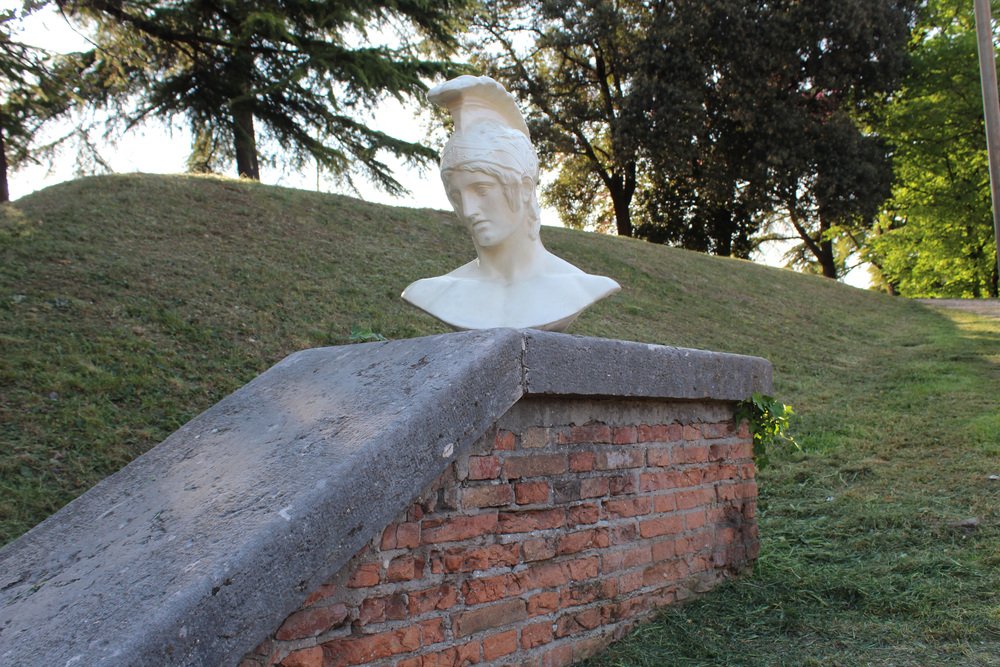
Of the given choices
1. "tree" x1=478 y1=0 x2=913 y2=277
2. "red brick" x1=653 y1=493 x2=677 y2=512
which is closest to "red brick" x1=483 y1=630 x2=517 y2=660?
"red brick" x1=653 y1=493 x2=677 y2=512

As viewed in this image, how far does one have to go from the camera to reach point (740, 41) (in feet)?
66.8

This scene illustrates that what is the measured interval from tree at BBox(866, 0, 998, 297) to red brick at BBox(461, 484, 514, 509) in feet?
69.9

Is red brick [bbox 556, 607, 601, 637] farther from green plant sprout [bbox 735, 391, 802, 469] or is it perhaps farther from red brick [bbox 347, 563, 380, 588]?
green plant sprout [bbox 735, 391, 802, 469]

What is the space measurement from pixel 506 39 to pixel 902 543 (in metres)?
21.9

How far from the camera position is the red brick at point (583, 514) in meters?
3.13

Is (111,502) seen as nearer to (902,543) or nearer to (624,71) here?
(902,543)

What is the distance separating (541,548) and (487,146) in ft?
5.82

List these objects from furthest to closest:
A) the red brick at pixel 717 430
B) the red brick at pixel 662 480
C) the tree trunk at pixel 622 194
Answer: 1. the tree trunk at pixel 622 194
2. the red brick at pixel 717 430
3. the red brick at pixel 662 480

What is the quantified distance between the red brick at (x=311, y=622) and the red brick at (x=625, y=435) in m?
1.36

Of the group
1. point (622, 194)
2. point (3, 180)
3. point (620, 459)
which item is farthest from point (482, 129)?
point (622, 194)

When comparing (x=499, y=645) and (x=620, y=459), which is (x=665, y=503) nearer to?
(x=620, y=459)

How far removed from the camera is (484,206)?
389cm

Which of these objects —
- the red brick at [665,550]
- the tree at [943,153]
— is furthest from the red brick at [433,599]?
the tree at [943,153]

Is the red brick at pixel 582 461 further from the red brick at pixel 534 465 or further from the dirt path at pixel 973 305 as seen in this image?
the dirt path at pixel 973 305
